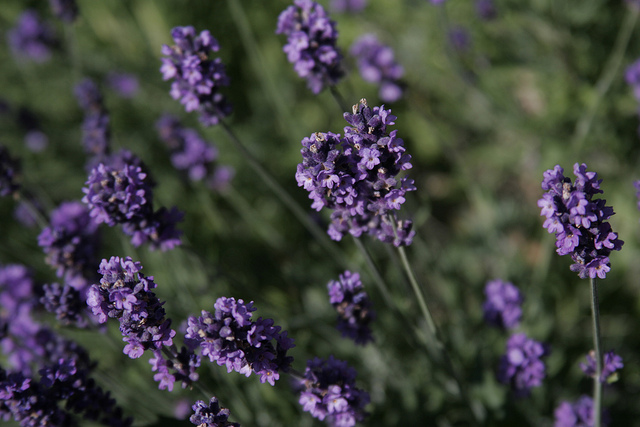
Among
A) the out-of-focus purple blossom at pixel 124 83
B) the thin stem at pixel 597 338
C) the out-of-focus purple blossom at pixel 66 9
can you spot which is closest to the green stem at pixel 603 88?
the thin stem at pixel 597 338

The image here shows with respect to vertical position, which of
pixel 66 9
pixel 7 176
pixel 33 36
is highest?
pixel 33 36

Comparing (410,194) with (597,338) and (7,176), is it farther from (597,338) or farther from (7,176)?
(7,176)

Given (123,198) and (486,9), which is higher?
(486,9)

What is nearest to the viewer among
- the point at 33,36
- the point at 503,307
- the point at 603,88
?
the point at 503,307

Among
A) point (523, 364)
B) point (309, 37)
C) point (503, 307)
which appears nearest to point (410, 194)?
point (503, 307)

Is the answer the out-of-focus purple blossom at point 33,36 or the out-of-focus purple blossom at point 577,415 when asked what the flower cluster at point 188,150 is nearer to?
the out-of-focus purple blossom at point 33,36

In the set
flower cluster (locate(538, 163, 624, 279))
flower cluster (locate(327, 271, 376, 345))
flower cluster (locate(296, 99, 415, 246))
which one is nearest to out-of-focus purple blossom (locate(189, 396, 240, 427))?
flower cluster (locate(327, 271, 376, 345))

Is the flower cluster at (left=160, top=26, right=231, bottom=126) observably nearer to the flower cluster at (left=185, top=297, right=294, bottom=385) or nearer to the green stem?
the flower cluster at (left=185, top=297, right=294, bottom=385)
